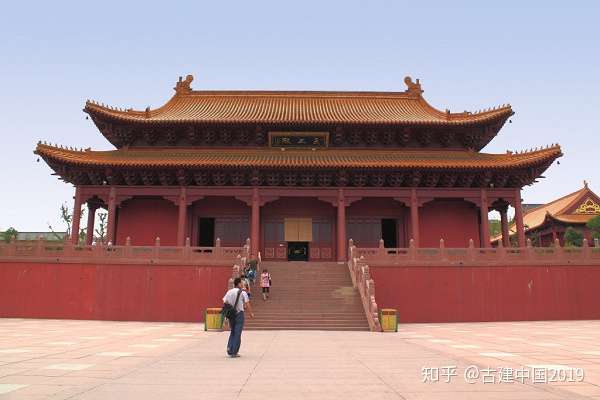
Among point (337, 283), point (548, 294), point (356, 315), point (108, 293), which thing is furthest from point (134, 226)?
point (548, 294)

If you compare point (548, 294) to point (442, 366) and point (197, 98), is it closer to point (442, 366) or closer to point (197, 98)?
point (442, 366)

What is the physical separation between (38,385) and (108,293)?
439 inches

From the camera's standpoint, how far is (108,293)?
49.3ft

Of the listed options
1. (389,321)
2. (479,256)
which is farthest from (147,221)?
(479,256)

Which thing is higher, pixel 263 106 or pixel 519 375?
pixel 263 106

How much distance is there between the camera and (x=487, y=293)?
15.3m

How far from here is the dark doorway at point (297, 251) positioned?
2117 cm

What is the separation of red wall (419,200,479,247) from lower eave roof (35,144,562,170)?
239 centimetres

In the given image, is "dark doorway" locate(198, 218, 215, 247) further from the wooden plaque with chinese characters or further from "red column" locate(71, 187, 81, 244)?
"red column" locate(71, 187, 81, 244)

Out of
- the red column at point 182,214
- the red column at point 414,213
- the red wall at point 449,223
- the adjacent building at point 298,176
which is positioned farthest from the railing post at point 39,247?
the red wall at point 449,223

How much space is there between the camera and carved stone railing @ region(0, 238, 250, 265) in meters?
15.1

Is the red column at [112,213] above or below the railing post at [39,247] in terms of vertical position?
above

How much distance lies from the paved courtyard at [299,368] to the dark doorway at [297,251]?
37.7 feet

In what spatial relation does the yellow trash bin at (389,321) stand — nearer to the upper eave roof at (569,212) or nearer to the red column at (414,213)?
the red column at (414,213)
